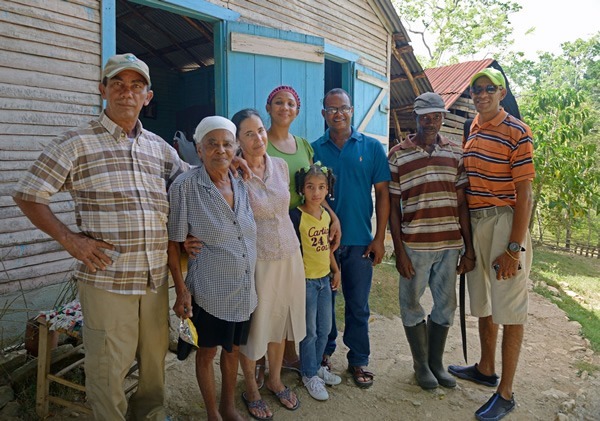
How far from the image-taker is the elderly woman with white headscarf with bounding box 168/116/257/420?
2049 millimetres

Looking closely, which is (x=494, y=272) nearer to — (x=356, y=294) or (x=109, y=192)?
(x=356, y=294)

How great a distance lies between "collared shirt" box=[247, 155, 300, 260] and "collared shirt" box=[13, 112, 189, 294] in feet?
1.76

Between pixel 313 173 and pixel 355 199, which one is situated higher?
pixel 313 173

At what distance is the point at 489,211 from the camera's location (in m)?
2.65

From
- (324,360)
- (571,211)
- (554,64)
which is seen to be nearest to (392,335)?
(324,360)

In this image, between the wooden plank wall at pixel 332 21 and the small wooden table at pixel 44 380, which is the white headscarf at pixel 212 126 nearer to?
the small wooden table at pixel 44 380

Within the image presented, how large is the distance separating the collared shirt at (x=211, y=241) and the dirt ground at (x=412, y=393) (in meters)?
0.84

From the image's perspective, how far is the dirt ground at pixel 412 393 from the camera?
259cm

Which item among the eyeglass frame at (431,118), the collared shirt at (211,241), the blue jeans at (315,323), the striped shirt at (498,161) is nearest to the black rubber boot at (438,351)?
the blue jeans at (315,323)

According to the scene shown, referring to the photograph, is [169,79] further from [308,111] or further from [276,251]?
[276,251]

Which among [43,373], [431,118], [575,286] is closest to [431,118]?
[431,118]

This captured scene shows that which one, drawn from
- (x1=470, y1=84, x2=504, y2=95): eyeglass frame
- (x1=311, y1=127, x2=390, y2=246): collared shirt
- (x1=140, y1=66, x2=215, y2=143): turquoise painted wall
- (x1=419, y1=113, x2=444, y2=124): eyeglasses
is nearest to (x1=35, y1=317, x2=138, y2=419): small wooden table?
(x1=311, y1=127, x2=390, y2=246): collared shirt

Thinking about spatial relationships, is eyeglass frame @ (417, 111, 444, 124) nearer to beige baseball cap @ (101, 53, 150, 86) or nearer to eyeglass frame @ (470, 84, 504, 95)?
eyeglass frame @ (470, 84, 504, 95)

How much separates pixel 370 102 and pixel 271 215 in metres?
4.75
